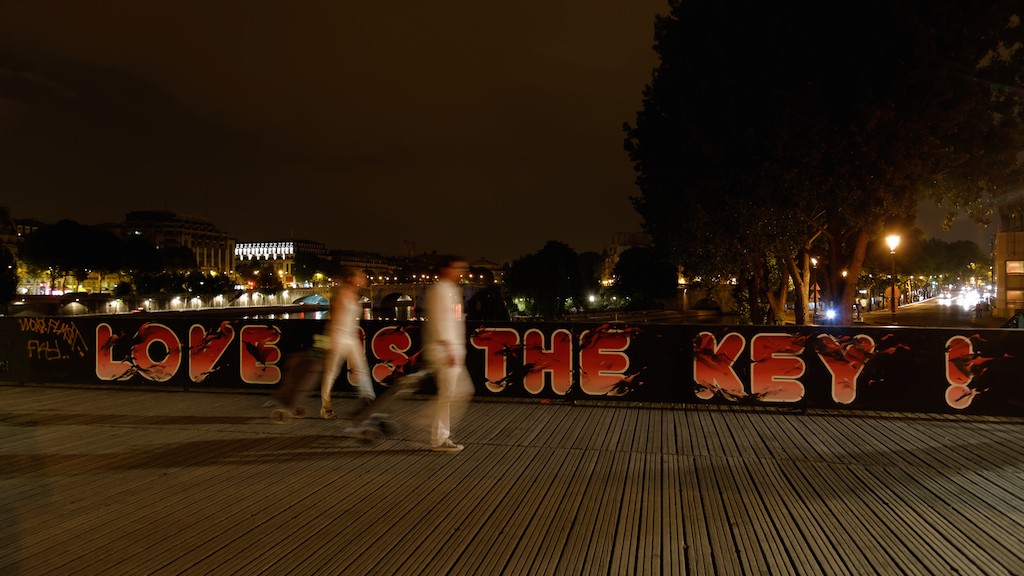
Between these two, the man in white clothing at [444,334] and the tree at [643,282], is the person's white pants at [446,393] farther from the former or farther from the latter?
the tree at [643,282]

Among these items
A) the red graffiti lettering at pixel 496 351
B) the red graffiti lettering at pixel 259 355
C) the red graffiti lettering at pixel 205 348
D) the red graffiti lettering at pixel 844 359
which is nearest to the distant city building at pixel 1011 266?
the red graffiti lettering at pixel 844 359

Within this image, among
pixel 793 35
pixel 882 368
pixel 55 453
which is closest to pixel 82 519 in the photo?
pixel 55 453

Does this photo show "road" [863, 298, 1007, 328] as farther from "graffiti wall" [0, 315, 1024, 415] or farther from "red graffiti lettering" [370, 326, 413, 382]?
"red graffiti lettering" [370, 326, 413, 382]

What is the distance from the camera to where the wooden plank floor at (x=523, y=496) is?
15.6ft

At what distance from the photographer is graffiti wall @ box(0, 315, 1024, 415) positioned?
9648mm

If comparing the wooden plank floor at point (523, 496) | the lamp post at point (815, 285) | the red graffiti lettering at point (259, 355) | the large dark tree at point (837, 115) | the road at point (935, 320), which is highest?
the large dark tree at point (837, 115)

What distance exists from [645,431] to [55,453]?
7.23 m

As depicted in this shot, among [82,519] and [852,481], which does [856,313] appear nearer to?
[852,481]

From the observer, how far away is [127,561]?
186 inches

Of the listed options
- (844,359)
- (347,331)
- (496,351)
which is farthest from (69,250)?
(844,359)

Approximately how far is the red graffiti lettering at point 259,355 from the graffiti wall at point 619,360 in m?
0.02

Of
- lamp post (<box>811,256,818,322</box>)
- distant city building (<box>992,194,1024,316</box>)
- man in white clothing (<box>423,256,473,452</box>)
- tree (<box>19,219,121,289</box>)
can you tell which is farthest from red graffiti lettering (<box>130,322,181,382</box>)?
tree (<box>19,219,121,289</box>)

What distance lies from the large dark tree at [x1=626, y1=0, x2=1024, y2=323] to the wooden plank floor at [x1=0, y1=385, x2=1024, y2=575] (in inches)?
426

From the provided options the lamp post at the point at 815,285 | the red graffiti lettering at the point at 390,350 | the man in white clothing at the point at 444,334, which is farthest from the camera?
the lamp post at the point at 815,285
